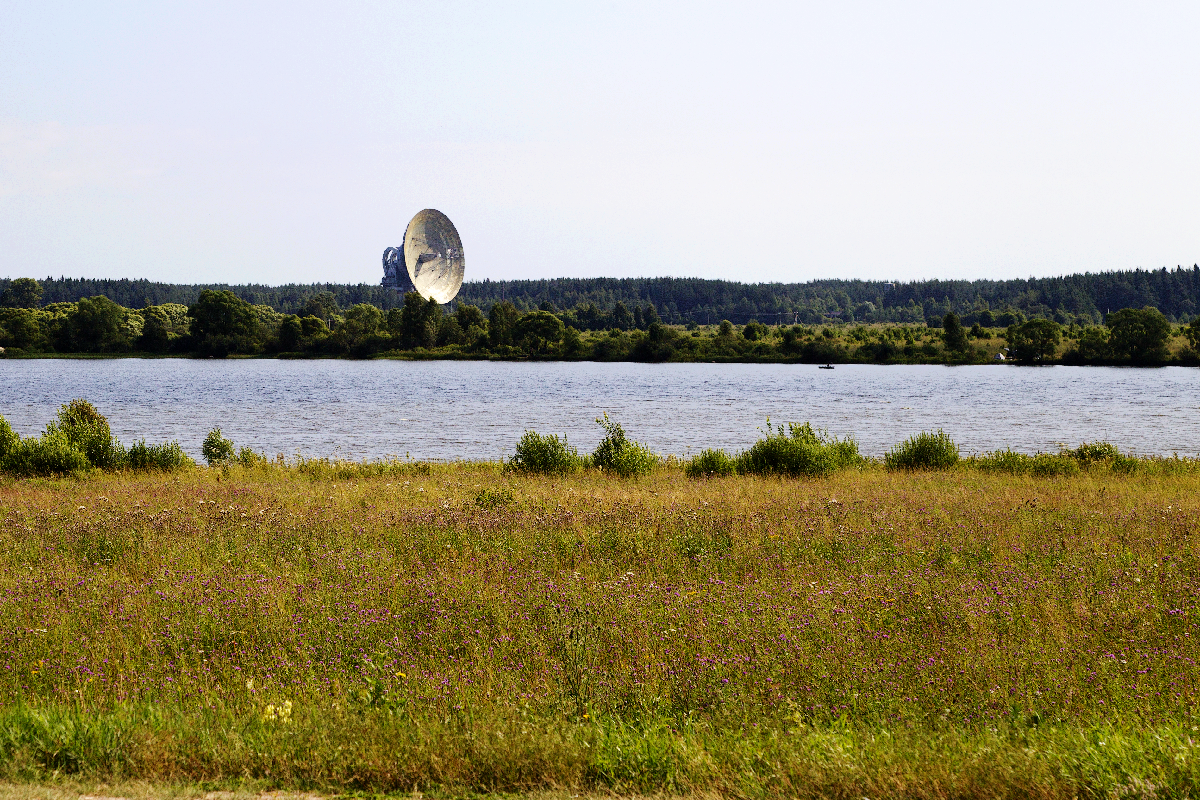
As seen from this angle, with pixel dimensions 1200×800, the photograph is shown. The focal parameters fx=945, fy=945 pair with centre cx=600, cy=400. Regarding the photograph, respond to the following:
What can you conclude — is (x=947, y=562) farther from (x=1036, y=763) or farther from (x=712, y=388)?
(x=712, y=388)

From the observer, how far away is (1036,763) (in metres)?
5.38

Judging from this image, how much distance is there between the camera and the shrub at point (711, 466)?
25562mm

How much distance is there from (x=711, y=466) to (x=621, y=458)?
259 centimetres

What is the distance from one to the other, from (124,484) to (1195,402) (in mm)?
76593

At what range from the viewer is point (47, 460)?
24.9 meters

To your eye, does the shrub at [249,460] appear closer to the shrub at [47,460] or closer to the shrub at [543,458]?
the shrub at [47,460]

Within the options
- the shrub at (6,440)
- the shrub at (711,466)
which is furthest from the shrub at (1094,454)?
Answer: the shrub at (6,440)

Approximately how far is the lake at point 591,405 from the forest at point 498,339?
1517 centimetres

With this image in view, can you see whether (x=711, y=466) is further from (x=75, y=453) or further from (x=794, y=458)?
(x=75, y=453)

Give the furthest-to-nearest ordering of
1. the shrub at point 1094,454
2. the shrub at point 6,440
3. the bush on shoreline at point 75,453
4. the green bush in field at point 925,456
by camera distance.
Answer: the shrub at point 1094,454, the green bush in field at point 925,456, the shrub at point 6,440, the bush on shoreline at point 75,453

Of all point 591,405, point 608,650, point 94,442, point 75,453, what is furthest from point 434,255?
Answer: point 608,650

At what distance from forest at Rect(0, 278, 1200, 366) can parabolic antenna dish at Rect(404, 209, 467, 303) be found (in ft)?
18.3

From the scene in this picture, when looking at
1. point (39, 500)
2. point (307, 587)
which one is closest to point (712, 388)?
point (39, 500)

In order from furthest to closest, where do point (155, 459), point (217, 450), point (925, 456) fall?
1. point (217, 450)
2. point (925, 456)
3. point (155, 459)
